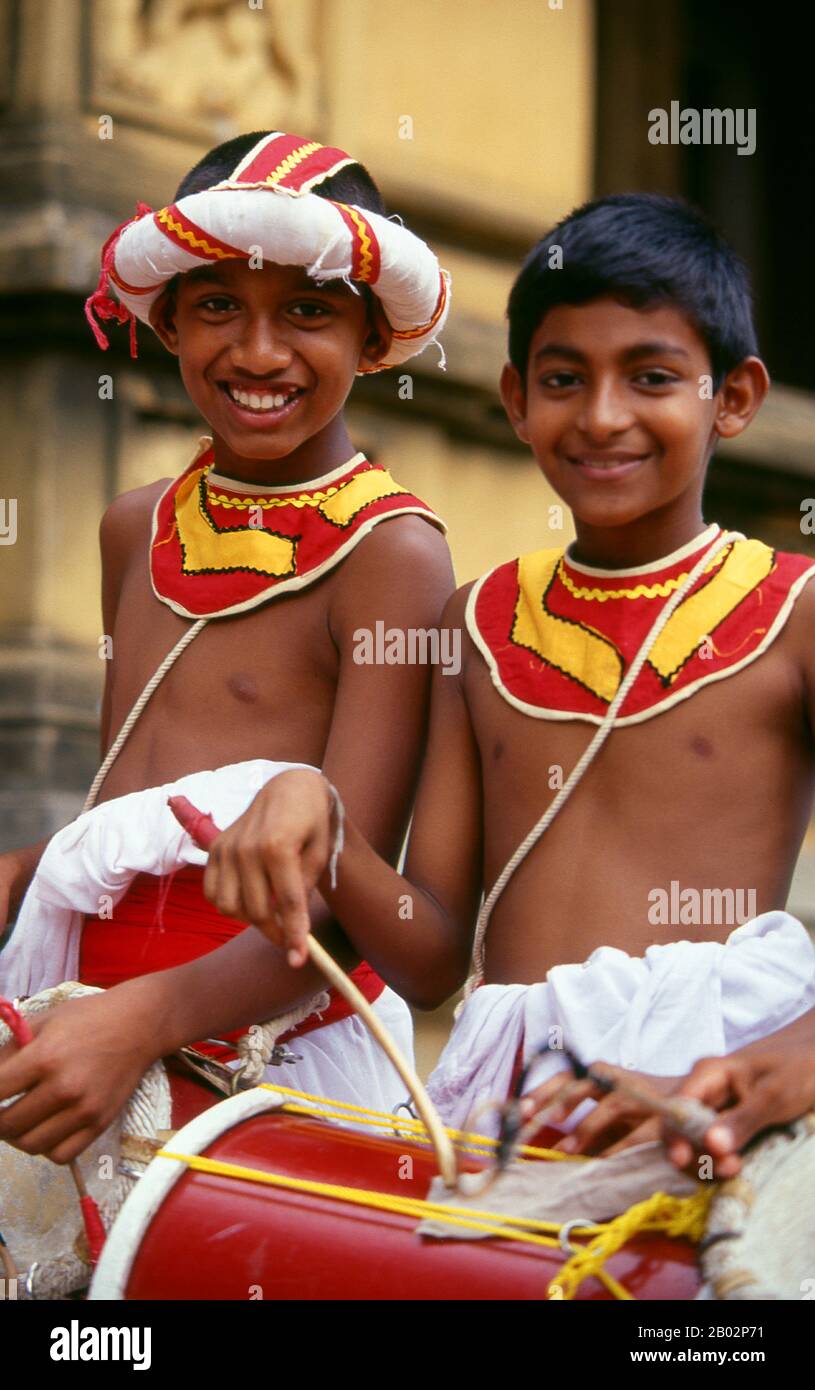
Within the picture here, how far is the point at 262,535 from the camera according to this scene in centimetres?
265

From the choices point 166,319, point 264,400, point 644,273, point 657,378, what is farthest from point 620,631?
point 166,319

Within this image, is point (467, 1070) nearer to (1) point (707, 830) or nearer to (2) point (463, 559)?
(1) point (707, 830)

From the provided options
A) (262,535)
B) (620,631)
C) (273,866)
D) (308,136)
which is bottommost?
(273,866)

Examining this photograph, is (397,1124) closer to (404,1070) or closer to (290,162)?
(404,1070)

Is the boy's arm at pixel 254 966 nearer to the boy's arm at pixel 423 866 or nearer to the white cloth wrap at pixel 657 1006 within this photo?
the boy's arm at pixel 423 866

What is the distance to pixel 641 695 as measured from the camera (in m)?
2.39

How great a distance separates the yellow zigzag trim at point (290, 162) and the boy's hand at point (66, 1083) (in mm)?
1039

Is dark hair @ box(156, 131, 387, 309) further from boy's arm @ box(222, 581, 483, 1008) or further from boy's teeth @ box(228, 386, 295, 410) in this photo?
boy's arm @ box(222, 581, 483, 1008)

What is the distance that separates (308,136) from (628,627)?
2.70m

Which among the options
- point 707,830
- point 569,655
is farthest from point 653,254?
point 707,830

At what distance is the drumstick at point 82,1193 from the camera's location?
2105 mm

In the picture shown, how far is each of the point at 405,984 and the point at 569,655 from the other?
0.43m

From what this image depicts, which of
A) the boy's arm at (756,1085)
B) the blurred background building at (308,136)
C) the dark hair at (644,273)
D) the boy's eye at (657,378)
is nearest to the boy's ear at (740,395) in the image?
the dark hair at (644,273)

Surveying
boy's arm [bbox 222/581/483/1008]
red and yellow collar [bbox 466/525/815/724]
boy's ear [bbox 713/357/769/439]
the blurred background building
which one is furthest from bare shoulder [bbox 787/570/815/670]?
the blurred background building
